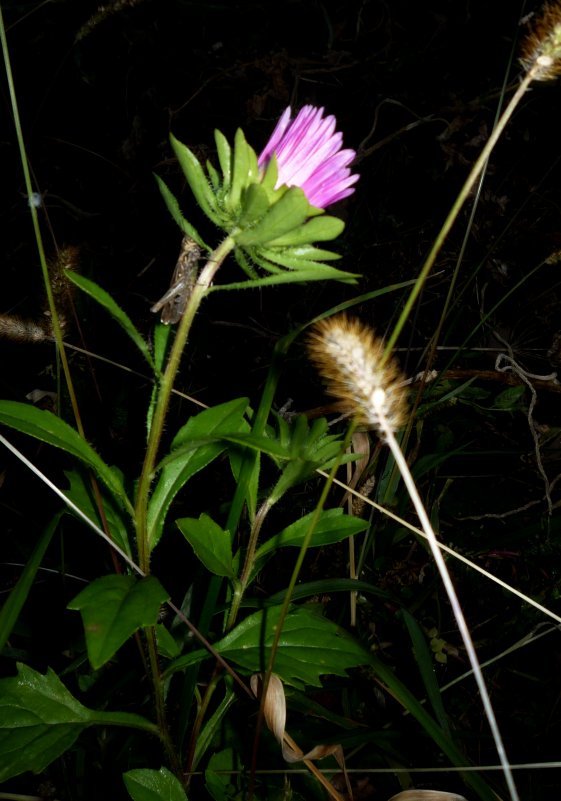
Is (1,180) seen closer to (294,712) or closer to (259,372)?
(259,372)

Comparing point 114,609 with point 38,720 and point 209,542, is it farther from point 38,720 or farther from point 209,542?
point 38,720

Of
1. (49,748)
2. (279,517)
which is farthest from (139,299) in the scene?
(49,748)

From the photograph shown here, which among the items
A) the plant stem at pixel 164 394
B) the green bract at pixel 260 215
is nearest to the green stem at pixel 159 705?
the plant stem at pixel 164 394

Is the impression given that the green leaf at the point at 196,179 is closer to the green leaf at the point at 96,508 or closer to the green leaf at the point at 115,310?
the green leaf at the point at 115,310

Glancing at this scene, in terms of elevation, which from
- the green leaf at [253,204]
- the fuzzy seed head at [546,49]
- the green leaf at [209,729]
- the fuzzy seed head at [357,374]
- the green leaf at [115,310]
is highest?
the fuzzy seed head at [546,49]

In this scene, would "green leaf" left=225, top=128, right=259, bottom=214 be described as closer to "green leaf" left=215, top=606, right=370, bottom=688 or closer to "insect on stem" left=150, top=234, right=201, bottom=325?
"insect on stem" left=150, top=234, right=201, bottom=325
